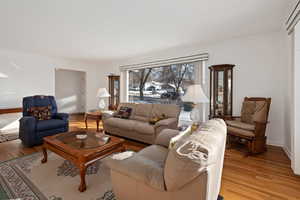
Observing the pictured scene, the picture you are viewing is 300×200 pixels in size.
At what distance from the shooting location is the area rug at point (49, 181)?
65.0 inches

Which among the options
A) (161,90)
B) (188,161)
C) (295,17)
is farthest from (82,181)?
(161,90)

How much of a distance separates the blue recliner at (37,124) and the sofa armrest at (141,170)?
250cm

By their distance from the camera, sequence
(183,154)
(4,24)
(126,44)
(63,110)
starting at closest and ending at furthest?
(183,154), (4,24), (126,44), (63,110)

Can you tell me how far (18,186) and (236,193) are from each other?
253 centimetres

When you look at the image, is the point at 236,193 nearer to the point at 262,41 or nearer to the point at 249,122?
the point at 249,122

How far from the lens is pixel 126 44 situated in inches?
158

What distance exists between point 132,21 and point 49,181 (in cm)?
271

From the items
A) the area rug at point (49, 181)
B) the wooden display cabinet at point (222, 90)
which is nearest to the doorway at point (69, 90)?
the area rug at point (49, 181)

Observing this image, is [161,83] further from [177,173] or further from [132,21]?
[177,173]

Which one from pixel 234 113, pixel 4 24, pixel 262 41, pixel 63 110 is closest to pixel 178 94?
pixel 234 113

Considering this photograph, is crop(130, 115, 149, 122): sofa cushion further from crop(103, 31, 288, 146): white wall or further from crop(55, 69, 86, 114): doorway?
crop(55, 69, 86, 114): doorway

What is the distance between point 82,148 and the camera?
1983mm

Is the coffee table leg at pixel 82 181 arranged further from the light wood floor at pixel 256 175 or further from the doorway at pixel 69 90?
the doorway at pixel 69 90

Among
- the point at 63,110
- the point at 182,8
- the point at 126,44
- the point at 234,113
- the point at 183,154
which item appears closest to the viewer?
the point at 183,154
